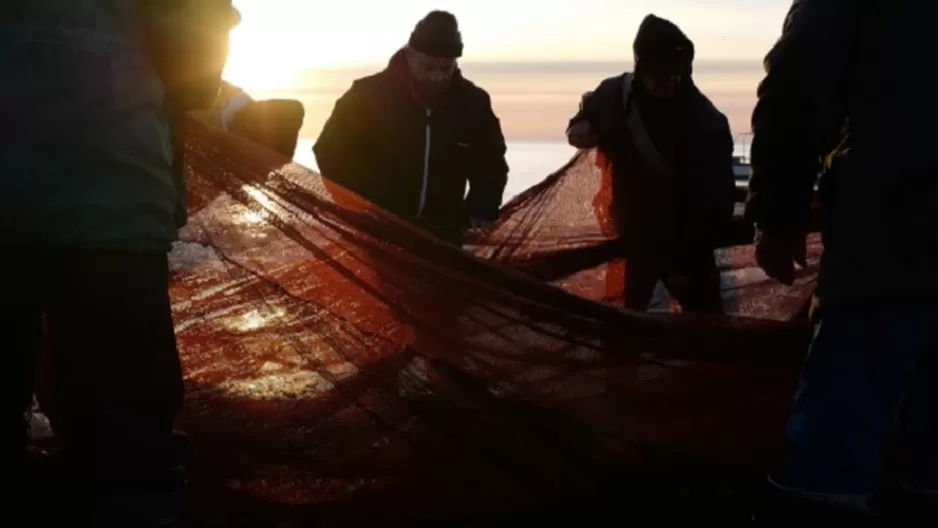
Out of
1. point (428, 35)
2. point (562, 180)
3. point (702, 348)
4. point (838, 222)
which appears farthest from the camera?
point (562, 180)

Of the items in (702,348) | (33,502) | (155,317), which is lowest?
(33,502)

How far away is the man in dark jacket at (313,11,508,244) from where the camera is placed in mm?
4891

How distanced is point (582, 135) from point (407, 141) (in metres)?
0.91

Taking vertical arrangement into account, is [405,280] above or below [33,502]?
above

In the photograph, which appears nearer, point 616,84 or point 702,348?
point 702,348

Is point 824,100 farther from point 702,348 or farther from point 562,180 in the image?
point 562,180

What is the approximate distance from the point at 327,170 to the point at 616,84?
1417mm

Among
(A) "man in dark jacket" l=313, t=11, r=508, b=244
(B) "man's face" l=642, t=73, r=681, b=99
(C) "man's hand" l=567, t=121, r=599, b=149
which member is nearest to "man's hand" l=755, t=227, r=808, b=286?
(A) "man in dark jacket" l=313, t=11, r=508, b=244

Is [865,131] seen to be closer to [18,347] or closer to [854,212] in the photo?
[854,212]

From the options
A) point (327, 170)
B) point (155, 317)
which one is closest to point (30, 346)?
point (155, 317)

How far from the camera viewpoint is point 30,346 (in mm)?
2639

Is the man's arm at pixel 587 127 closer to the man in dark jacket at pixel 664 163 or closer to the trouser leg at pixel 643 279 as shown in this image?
the man in dark jacket at pixel 664 163

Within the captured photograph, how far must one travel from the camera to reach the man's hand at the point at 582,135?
17.6 ft

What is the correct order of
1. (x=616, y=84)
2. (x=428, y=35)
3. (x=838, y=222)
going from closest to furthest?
(x=838, y=222) < (x=428, y=35) < (x=616, y=84)
